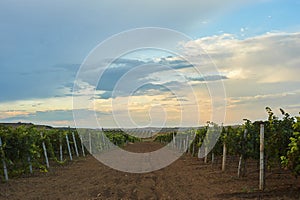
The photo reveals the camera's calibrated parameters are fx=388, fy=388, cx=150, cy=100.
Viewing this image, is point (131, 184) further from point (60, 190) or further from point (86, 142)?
point (86, 142)

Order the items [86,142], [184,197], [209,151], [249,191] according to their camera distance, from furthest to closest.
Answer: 1. [86,142]
2. [209,151]
3. [249,191]
4. [184,197]

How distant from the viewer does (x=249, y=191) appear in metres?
12.3

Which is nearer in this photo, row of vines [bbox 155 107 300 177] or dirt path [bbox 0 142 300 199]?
row of vines [bbox 155 107 300 177]

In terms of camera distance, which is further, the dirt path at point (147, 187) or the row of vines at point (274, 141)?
the dirt path at point (147, 187)

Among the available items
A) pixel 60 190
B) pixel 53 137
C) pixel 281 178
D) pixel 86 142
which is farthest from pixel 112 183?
pixel 86 142

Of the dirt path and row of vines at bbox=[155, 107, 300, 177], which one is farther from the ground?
row of vines at bbox=[155, 107, 300, 177]

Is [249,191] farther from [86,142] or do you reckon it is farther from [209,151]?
[86,142]

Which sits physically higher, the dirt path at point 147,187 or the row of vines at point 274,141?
the row of vines at point 274,141

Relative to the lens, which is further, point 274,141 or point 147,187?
point 147,187

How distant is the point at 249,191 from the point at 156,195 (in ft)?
9.82

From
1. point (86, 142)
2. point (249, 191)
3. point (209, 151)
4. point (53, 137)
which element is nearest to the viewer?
point (249, 191)

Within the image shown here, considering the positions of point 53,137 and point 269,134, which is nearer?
point 269,134

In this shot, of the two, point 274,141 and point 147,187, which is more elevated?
point 274,141

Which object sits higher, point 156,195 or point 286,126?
point 286,126
